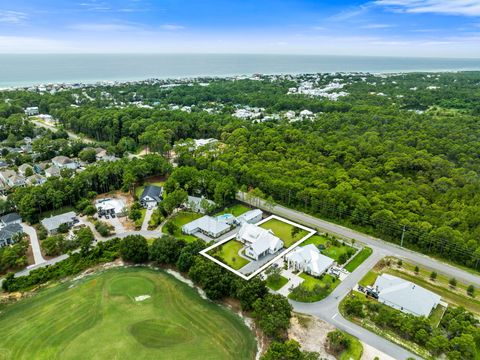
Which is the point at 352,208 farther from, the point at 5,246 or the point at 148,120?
the point at 148,120

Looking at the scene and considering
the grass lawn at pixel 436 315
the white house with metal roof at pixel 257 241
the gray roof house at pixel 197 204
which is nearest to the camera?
the grass lawn at pixel 436 315

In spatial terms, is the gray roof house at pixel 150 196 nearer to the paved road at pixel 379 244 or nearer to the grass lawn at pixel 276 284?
the paved road at pixel 379 244

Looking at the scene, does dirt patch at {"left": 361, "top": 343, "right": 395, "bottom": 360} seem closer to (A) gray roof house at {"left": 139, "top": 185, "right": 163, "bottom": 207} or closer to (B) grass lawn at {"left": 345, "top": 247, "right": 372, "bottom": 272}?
(B) grass lawn at {"left": 345, "top": 247, "right": 372, "bottom": 272}

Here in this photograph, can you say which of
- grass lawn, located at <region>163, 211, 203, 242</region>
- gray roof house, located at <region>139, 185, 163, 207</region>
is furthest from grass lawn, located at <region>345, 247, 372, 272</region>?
gray roof house, located at <region>139, 185, 163, 207</region>

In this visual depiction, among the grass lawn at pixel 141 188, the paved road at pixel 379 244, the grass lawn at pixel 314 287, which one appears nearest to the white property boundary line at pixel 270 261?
the paved road at pixel 379 244

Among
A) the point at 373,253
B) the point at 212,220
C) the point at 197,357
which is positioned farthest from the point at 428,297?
the point at 212,220

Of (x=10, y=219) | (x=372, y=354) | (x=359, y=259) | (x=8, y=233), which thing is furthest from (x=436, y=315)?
(x=10, y=219)

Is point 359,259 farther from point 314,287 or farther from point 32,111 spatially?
point 32,111
